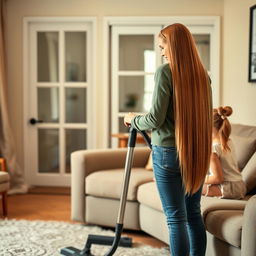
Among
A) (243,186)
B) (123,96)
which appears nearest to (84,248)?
(243,186)

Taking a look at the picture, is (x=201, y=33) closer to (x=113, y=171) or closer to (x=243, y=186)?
(x=113, y=171)

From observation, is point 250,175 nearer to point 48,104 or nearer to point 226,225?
point 226,225

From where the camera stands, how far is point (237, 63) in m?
5.15

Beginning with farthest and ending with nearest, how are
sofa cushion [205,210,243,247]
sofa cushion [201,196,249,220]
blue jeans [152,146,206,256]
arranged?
1. sofa cushion [201,196,249,220]
2. sofa cushion [205,210,243,247]
3. blue jeans [152,146,206,256]

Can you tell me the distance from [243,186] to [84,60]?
10.0ft

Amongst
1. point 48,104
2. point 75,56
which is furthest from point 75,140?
point 75,56

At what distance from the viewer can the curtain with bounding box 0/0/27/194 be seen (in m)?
5.69

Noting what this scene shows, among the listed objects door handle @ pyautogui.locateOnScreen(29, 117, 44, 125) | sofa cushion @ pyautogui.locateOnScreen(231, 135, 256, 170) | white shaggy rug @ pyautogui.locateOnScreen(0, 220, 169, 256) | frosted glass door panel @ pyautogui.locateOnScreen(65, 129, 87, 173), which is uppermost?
door handle @ pyautogui.locateOnScreen(29, 117, 44, 125)

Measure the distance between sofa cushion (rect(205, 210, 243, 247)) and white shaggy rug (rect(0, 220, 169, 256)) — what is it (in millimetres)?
629

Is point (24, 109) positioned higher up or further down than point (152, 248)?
higher up

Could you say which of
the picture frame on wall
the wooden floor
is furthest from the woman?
the picture frame on wall

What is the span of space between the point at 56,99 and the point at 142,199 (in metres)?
2.40

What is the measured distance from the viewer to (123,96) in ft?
19.5

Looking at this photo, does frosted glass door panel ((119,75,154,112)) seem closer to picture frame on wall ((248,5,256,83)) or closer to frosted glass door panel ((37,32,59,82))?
frosted glass door panel ((37,32,59,82))
